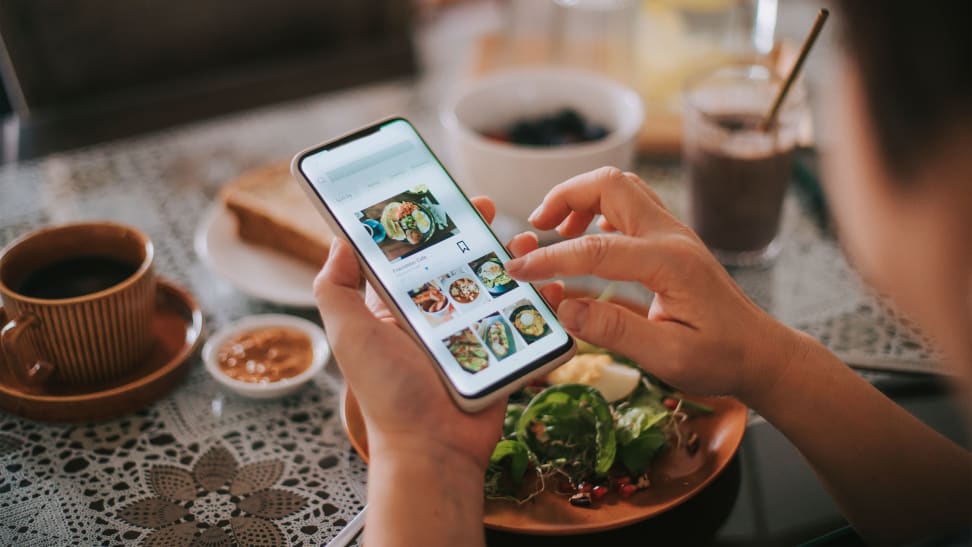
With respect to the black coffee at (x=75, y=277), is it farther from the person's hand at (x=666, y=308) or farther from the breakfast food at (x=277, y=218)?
the person's hand at (x=666, y=308)

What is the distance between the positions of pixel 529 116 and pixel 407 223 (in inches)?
19.2

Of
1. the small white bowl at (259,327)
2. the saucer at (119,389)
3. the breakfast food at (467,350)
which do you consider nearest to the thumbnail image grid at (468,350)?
the breakfast food at (467,350)

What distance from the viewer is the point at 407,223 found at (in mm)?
750

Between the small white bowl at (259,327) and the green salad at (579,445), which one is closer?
the green salad at (579,445)

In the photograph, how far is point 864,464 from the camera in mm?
699

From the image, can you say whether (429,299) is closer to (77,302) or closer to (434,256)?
(434,256)

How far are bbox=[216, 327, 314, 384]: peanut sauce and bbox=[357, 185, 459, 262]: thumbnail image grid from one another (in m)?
0.22

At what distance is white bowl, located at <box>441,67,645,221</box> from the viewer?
102 cm

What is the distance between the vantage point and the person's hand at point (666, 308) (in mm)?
653

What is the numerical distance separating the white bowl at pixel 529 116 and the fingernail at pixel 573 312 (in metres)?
0.38

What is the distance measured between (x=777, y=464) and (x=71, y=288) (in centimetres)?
74

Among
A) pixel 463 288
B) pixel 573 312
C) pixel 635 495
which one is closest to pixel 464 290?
pixel 463 288

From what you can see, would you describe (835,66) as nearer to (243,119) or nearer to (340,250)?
(340,250)

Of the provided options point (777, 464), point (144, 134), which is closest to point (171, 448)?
point (777, 464)
